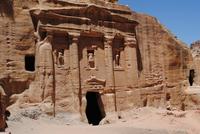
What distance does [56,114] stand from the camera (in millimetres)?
22984

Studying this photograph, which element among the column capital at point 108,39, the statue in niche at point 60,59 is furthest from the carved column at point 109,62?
the statue in niche at point 60,59

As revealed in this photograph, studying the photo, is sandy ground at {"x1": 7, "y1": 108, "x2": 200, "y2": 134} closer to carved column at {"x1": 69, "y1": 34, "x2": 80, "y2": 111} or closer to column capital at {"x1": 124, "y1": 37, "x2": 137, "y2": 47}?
carved column at {"x1": 69, "y1": 34, "x2": 80, "y2": 111}

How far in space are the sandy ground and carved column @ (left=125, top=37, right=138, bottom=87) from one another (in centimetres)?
223

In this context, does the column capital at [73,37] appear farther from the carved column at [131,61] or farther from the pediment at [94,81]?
the carved column at [131,61]

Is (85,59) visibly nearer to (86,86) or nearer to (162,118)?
(86,86)

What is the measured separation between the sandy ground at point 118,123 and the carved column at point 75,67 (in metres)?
1.36

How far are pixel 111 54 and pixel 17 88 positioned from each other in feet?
23.4

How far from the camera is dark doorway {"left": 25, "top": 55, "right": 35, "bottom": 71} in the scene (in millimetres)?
23438

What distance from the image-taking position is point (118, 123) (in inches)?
908

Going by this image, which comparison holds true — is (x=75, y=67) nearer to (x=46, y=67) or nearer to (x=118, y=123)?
(x=46, y=67)

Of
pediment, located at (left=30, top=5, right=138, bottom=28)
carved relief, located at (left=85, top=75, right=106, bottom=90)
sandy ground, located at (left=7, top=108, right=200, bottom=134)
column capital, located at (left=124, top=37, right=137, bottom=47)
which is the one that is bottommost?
sandy ground, located at (left=7, top=108, right=200, bottom=134)

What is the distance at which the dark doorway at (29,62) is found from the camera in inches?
923

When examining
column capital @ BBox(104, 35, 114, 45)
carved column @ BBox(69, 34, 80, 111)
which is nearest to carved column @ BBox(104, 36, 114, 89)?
column capital @ BBox(104, 35, 114, 45)

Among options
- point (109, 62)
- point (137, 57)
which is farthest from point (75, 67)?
point (137, 57)
